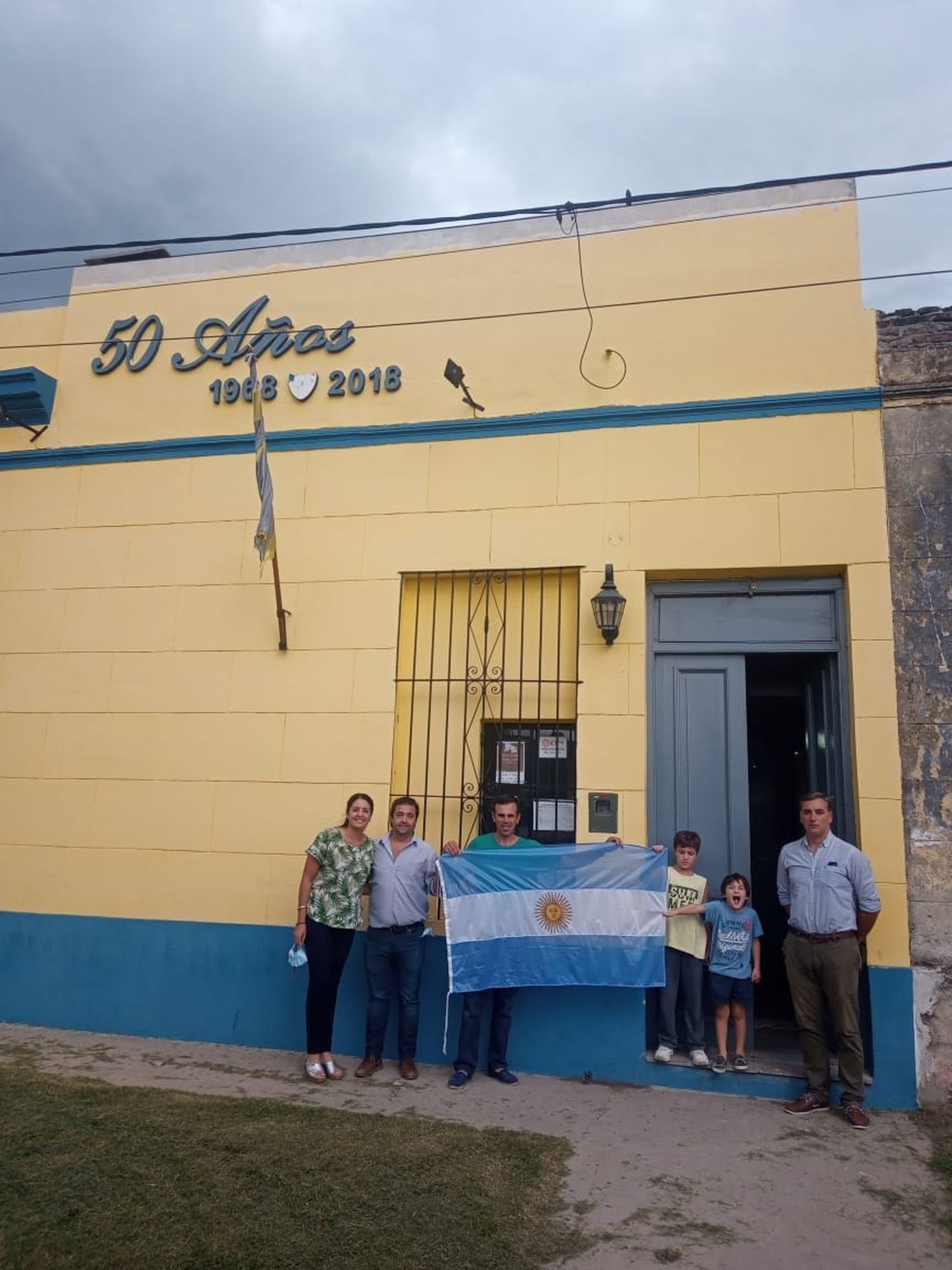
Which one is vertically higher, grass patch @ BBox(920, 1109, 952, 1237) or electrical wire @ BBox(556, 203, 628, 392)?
electrical wire @ BBox(556, 203, 628, 392)

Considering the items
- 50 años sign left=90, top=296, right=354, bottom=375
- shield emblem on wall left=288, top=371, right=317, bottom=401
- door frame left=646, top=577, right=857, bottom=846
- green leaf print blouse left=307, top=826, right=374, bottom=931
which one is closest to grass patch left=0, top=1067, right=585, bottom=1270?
green leaf print blouse left=307, top=826, right=374, bottom=931

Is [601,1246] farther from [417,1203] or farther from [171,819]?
[171,819]

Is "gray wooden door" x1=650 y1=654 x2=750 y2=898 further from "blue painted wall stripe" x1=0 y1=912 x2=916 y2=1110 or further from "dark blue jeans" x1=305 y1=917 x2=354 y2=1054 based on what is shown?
"dark blue jeans" x1=305 y1=917 x2=354 y2=1054

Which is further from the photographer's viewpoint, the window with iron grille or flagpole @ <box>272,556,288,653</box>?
flagpole @ <box>272,556,288,653</box>

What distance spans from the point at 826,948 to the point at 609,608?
2320 mm

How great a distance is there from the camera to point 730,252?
6.70m

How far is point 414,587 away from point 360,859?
200 cm

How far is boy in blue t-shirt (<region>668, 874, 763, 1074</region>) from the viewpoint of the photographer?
571 centimetres

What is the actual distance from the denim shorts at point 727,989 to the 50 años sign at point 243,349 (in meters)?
4.56

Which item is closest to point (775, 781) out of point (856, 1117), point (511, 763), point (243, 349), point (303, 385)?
point (511, 763)

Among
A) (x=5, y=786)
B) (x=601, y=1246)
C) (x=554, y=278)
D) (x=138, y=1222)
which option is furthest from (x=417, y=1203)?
(x=554, y=278)

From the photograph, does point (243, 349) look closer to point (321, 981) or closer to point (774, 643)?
point (774, 643)

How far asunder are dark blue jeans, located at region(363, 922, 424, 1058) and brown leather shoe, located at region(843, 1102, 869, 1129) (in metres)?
2.44

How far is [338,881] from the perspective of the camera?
19.4 ft
